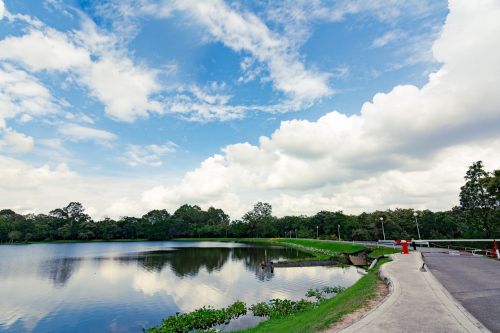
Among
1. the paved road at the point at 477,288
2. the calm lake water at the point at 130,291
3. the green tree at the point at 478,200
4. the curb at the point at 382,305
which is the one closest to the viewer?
the curb at the point at 382,305

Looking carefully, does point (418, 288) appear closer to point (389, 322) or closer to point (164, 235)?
point (389, 322)

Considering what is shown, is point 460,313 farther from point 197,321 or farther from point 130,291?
point 130,291

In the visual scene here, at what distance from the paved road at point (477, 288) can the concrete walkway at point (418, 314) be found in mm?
466

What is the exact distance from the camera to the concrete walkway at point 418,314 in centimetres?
941

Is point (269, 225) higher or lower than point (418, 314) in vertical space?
higher

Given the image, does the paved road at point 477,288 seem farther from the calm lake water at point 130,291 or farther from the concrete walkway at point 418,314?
the calm lake water at point 130,291

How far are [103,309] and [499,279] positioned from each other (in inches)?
1137

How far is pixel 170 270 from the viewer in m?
44.3

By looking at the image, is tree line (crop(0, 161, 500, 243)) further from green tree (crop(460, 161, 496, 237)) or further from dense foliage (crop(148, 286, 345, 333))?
dense foliage (crop(148, 286, 345, 333))

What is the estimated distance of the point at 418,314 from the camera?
10758mm

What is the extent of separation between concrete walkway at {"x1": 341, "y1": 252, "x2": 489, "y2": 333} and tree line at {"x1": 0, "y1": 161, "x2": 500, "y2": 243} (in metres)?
50.8

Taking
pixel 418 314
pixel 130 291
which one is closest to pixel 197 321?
pixel 418 314

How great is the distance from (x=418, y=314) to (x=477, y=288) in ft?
22.9

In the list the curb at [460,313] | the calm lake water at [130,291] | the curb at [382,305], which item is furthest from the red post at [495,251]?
the curb at [460,313]
